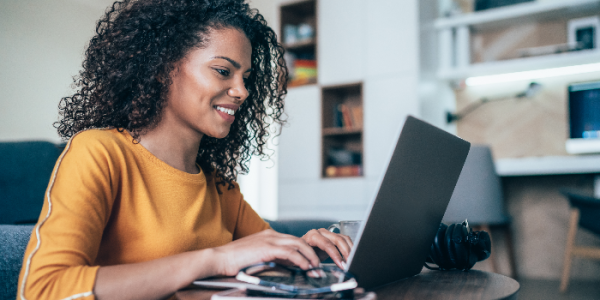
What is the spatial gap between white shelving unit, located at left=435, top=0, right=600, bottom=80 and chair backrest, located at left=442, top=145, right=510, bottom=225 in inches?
33.9

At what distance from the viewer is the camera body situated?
76 centimetres

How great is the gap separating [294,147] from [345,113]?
0.55m

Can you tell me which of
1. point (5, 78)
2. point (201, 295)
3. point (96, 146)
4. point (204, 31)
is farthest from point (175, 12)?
point (5, 78)

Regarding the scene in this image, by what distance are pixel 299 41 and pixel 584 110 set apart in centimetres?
230

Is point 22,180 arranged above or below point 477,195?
above

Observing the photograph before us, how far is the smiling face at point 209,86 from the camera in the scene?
0.90 meters

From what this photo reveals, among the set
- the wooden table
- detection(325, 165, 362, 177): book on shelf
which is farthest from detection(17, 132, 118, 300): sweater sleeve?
detection(325, 165, 362, 177): book on shelf

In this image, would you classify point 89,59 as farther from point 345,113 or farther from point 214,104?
point 345,113

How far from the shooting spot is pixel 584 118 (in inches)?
122

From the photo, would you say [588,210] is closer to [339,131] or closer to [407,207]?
[339,131]

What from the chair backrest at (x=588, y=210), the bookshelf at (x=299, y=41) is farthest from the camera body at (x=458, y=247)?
the bookshelf at (x=299, y=41)

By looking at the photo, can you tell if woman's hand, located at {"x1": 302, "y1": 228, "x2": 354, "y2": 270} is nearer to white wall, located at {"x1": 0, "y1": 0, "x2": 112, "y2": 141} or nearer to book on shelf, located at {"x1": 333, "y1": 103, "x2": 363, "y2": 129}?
book on shelf, located at {"x1": 333, "y1": 103, "x2": 363, "y2": 129}

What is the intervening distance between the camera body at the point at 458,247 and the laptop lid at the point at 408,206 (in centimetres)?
5

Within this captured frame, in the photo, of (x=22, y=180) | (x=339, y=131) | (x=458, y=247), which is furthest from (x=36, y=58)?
(x=458, y=247)
